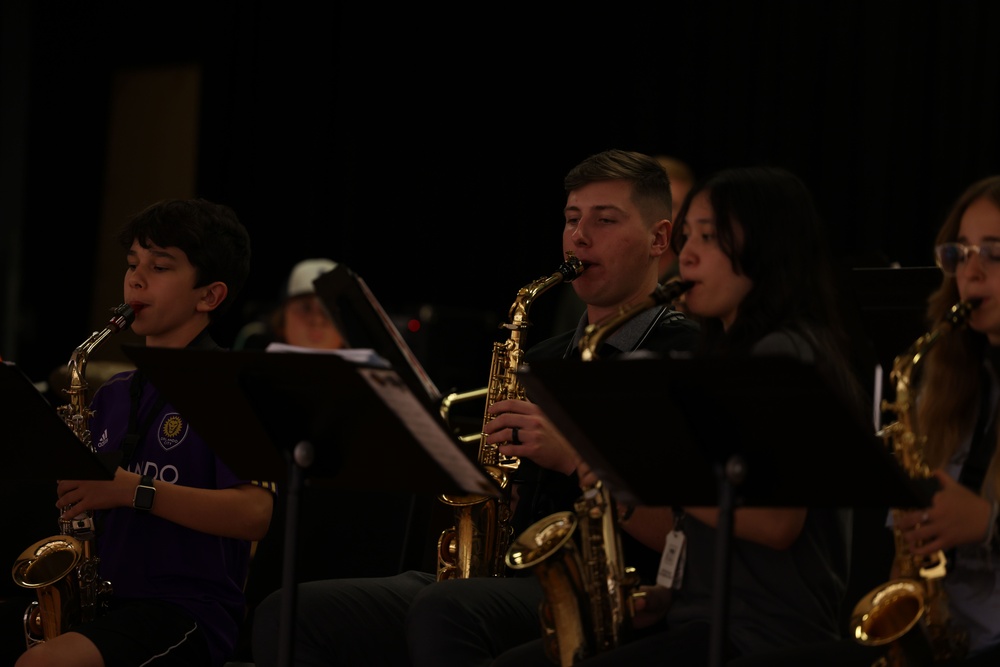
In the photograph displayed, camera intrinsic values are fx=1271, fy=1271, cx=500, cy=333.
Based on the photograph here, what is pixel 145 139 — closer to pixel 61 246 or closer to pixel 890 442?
pixel 61 246

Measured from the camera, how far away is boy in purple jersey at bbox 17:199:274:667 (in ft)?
9.36

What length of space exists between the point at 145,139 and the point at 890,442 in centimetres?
706

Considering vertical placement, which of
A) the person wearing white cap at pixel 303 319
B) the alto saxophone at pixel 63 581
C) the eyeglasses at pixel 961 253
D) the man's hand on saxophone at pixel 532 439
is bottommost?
the alto saxophone at pixel 63 581

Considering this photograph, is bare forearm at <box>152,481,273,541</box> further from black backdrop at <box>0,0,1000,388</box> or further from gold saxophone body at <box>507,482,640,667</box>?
black backdrop at <box>0,0,1000,388</box>

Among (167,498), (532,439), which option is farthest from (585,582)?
(167,498)

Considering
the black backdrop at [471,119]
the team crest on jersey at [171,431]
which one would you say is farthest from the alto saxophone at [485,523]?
the black backdrop at [471,119]

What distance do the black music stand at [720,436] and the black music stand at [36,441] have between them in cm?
99

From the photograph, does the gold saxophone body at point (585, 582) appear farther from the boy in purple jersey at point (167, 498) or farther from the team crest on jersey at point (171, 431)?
the team crest on jersey at point (171, 431)

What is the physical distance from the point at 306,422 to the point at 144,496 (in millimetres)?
630

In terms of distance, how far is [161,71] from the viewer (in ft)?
28.0

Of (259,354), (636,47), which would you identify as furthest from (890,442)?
(636,47)

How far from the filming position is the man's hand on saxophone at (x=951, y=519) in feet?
7.14

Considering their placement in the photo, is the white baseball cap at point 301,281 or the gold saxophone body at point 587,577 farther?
the white baseball cap at point 301,281

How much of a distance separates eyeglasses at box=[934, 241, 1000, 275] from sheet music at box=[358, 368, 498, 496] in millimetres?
968
